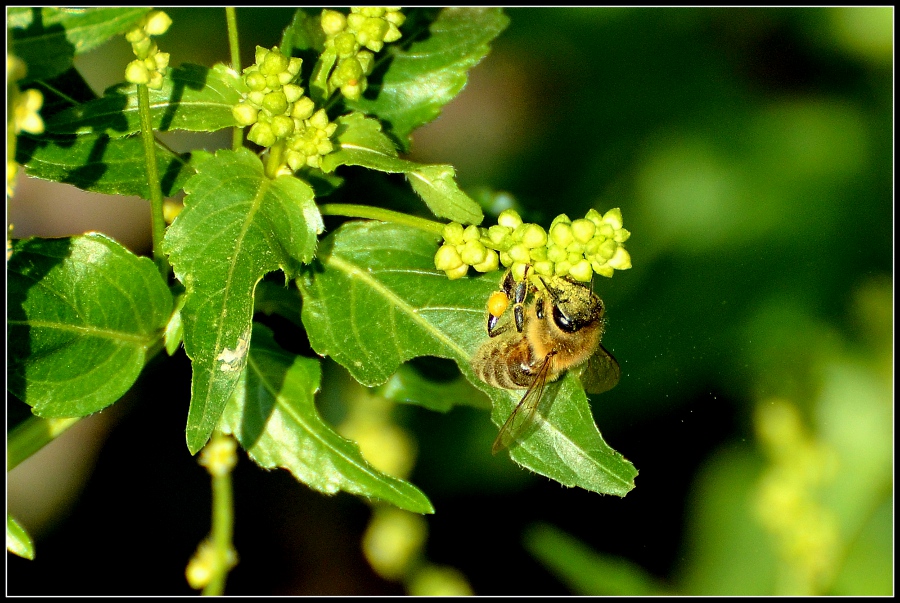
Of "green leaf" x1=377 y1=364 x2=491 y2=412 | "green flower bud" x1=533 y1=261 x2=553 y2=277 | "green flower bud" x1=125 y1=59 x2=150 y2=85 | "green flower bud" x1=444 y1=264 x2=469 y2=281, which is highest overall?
"green flower bud" x1=125 y1=59 x2=150 y2=85

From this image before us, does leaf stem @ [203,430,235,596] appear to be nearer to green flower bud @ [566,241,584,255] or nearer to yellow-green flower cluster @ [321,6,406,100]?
yellow-green flower cluster @ [321,6,406,100]

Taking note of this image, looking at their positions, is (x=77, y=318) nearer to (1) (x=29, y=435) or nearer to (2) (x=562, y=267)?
(1) (x=29, y=435)

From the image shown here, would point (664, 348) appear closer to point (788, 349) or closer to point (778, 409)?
point (778, 409)

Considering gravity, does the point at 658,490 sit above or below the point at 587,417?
below

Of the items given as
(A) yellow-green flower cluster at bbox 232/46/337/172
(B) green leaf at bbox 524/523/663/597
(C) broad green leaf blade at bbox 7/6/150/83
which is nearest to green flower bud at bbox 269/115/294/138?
(A) yellow-green flower cluster at bbox 232/46/337/172

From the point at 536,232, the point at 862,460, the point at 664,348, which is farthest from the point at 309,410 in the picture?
the point at 862,460
